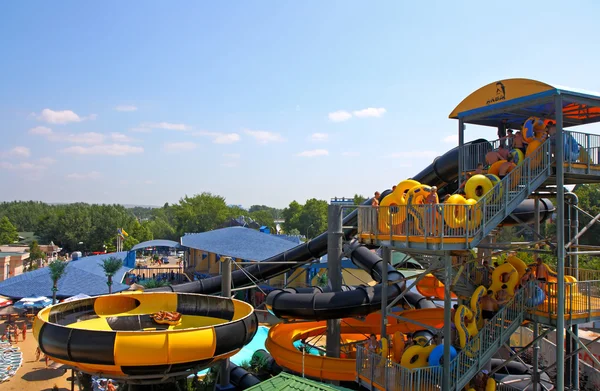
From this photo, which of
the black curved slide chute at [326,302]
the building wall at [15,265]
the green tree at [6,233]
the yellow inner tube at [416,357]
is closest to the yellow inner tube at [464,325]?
the yellow inner tube at [416,357]

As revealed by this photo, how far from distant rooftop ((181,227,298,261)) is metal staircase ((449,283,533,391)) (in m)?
25.2

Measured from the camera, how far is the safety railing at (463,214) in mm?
10203

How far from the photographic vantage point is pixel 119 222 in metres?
79.4

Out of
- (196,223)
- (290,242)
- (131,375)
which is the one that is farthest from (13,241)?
(131,375)

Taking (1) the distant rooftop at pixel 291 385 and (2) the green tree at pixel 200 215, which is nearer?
(1) the distant rooftop at pixel 291 385

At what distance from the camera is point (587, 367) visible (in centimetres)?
1691

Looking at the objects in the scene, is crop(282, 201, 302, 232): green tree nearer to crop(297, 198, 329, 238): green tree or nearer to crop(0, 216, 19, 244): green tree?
crop(297, 198, 329, 238): green tree

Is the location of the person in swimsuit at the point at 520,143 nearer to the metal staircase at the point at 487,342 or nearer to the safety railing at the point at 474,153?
the safety railing at the point at 474,153

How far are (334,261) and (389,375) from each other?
4.81 m

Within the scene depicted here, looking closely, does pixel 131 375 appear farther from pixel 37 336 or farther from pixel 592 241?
pixel 592 241

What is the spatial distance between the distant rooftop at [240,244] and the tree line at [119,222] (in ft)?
73.7

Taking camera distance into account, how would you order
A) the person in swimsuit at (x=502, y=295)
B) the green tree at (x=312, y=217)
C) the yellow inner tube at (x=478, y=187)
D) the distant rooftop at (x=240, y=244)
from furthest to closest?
the green tree at (x=312, y=217), the distant rooftop at (x=240, y=244), the person in swimsuit at (x=502, y=295), the yellow inner tube at (x=478, y=187)

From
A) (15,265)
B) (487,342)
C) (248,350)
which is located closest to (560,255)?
(487,342)

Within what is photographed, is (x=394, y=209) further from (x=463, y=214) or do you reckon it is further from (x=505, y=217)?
(x=505, y=217)
